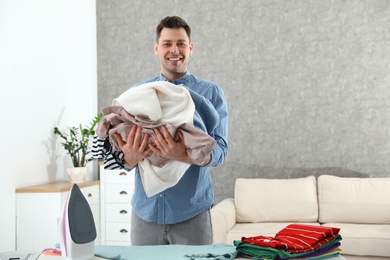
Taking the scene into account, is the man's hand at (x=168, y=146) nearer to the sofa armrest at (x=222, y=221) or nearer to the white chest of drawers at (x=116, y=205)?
the sofa armrest at (x=222, y=221)

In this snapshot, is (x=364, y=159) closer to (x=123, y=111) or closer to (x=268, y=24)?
(x=268, y=24)

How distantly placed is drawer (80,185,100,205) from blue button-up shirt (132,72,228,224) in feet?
8.17

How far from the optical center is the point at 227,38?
481 cm

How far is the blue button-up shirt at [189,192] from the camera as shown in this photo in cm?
183

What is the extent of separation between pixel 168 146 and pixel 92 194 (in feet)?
9.90

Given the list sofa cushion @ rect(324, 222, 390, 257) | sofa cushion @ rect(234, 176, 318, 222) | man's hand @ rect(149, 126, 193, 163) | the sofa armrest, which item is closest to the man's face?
man's hand @ rect(149, 126, 193, 163)

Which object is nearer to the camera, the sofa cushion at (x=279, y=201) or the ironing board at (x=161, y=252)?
the ironing board at (x=161, y=252)

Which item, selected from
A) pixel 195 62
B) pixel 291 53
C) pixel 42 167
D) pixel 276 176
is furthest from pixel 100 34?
pixel 276 176

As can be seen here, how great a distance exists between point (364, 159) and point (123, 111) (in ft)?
11.2

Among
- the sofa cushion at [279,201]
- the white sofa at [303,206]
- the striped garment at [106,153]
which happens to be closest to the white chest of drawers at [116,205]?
the white sofa at [303,206]

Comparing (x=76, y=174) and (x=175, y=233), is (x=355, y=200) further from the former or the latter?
(x=175, y=233)

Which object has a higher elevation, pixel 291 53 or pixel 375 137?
pixel 291 53

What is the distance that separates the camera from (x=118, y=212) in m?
4.50

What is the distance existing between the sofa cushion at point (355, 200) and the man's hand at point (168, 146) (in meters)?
2.77
